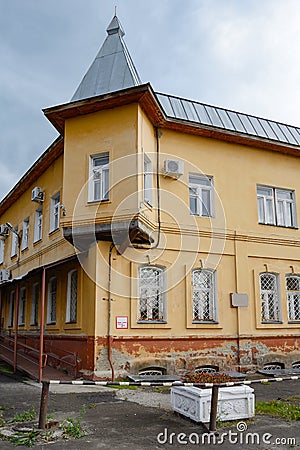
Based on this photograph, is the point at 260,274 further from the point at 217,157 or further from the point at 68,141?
the point at 68,141

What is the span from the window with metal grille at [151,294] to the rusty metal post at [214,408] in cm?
645

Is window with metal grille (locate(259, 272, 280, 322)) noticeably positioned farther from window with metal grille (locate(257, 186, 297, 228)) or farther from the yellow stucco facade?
window with metal grille (locate(257, 186, 297, 228))

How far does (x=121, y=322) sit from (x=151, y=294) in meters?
1.30

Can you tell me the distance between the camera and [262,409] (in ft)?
28.5

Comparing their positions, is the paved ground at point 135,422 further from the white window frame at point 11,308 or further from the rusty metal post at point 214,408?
the white window frame at point 11,308

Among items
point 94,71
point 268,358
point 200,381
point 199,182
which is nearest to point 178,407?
point 200,381

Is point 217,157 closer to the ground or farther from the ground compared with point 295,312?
farther from the ground

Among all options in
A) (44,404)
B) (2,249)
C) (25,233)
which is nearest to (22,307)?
(25,233)

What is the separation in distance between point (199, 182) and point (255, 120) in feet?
14.0

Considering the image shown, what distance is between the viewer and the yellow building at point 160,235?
42.1 ft

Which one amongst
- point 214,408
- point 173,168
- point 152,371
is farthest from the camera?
point 173,168

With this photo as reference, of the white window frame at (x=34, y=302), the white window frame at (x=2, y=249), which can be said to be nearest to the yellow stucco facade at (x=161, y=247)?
the white window frame at (x=34, y=302)

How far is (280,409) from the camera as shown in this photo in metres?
8.68

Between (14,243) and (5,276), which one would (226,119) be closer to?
(14,243)
